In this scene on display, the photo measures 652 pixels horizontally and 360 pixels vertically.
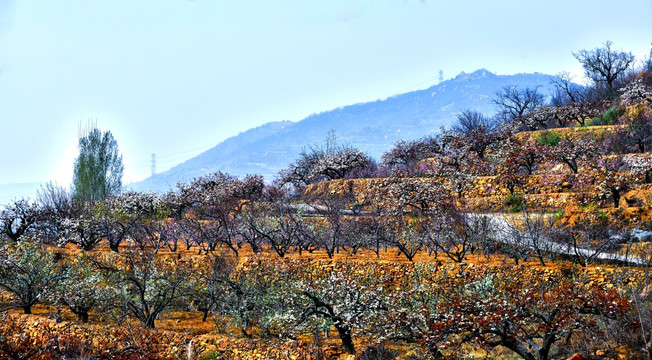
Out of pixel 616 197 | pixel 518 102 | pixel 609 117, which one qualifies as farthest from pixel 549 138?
pixel 518 102

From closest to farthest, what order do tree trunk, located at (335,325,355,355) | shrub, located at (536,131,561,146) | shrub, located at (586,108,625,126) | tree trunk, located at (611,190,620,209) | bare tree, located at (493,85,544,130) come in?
1. tree trunk, located at (335,325,355,355)
2. tree trunk, located at (611,190,620,209)
3. shrub, located at (536,131,561,146)
4. shrub, located at (586,108,625,126)
5. bare tree, located at (493,85,544,130)

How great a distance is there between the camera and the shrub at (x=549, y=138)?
3619 centimetres

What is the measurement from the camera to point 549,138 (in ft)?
121

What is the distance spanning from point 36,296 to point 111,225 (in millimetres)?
9218

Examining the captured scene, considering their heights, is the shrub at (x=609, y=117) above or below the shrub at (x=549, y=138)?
above

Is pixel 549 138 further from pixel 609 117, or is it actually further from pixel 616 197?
pixel 616 197

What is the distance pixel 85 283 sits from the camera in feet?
53.3

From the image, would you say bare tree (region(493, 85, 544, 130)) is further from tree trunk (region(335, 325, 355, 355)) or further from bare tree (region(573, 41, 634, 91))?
tree trunk (region(335, 325, 355, 355))

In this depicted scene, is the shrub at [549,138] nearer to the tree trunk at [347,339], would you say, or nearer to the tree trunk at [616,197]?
the tree trunk at [616,197]

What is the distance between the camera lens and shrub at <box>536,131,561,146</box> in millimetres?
36188

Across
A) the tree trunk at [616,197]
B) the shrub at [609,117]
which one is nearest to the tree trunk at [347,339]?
the tree trunk at [616,197]

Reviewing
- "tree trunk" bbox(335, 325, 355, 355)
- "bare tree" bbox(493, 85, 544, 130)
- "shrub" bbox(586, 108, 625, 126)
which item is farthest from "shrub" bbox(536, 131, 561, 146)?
"tree trunk" bbox(335, 325, 355, 355)

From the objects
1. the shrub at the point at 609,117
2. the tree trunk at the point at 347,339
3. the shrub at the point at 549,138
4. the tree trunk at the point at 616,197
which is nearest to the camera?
the tree trunk at the point at 347,339

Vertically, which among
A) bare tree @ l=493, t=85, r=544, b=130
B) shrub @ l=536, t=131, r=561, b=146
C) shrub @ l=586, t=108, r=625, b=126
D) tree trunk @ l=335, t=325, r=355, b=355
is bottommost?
tree trunk @ l=335, t=325, r=355, b=355
